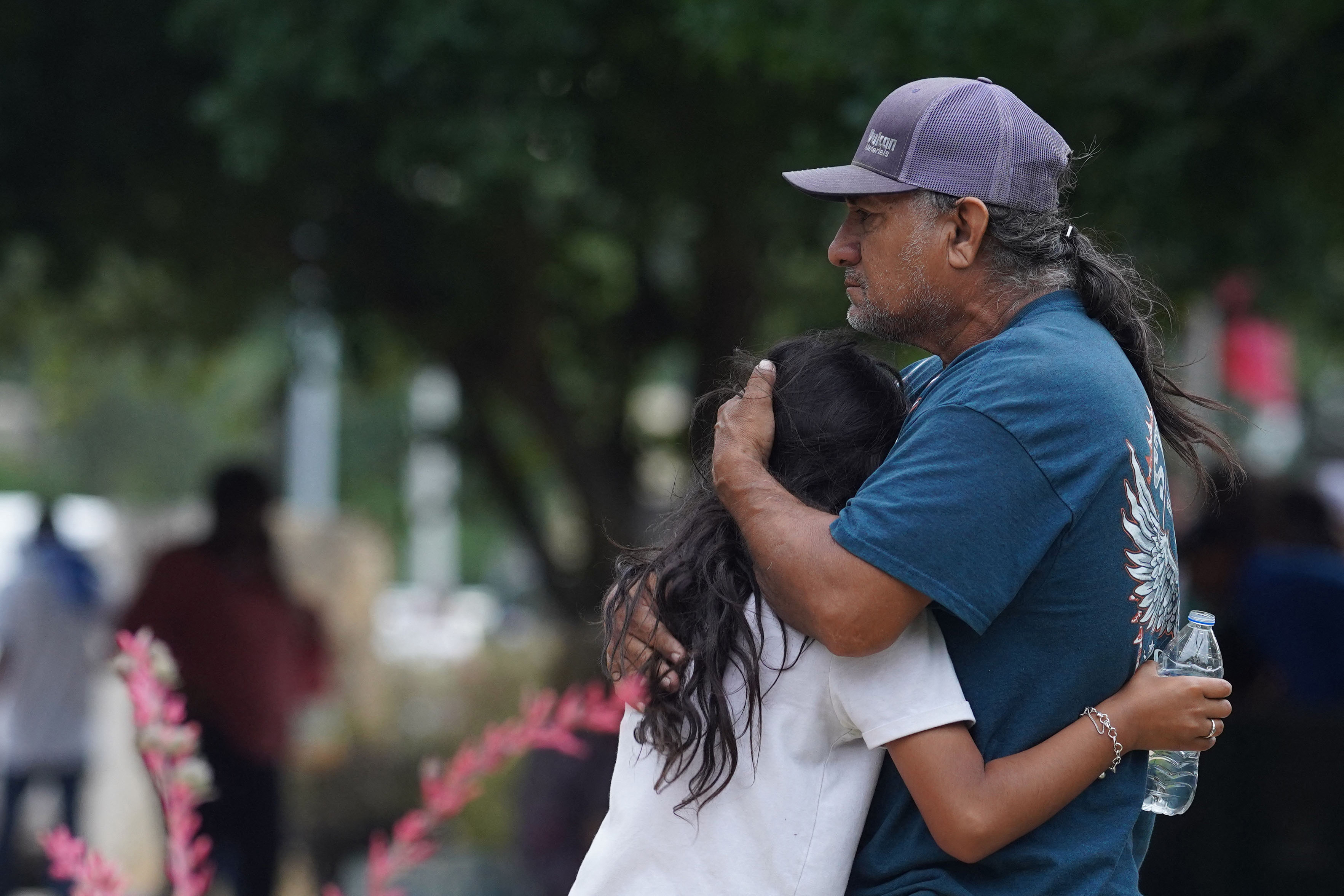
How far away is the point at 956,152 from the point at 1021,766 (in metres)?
0.70

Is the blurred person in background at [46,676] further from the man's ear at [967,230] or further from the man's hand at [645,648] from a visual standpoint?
the man's ear at [967,230]

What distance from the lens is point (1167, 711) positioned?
5.67 feet

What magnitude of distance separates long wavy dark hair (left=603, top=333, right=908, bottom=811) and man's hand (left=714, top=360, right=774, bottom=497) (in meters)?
0.02

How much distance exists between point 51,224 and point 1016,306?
4.46 m

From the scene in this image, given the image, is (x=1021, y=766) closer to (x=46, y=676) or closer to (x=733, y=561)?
(x=733, y=561)

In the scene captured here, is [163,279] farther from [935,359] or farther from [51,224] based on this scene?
[935,359]

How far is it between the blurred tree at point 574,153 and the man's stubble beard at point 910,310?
3.18 ft

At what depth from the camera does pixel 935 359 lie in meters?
2.05

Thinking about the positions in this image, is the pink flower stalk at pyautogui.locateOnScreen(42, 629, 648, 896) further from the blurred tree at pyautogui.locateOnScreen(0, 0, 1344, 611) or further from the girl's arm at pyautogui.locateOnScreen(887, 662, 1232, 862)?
the blurred tree at pyautogui.locateOnScreen(0, 0, 1344, 611)

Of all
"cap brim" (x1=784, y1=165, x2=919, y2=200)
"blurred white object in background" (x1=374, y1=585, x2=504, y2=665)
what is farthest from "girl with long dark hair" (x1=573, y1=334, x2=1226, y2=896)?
"blurred white object in background" (x1=374, y1=585, x2=504, y2=665)

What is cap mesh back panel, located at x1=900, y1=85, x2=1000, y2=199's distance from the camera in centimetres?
180

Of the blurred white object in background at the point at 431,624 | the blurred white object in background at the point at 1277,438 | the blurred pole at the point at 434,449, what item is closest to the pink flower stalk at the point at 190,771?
the blurred pole at the point at 434,449

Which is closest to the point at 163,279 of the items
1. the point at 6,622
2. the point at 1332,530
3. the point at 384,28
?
the point at 6,622

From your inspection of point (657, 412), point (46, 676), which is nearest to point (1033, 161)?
point (46, 676)
